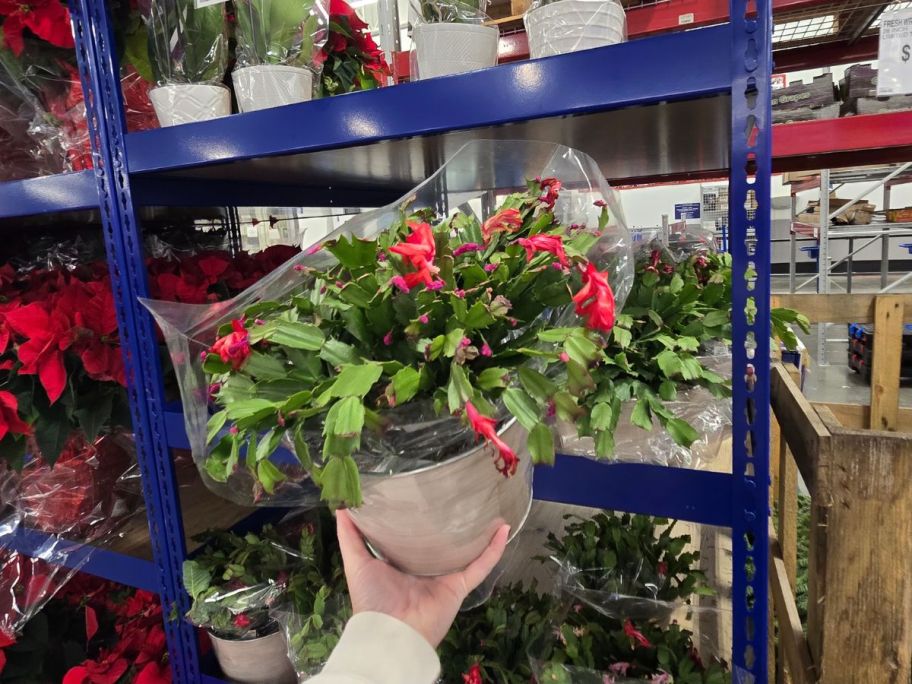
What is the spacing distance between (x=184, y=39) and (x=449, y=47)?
389 mm

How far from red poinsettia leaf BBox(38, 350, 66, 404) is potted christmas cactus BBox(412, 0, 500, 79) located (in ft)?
2.24

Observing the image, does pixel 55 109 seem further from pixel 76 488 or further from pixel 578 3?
pixel 578 3

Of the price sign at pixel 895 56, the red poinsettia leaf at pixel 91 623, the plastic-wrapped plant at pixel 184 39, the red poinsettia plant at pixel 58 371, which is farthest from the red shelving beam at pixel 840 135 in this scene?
the red poinsettia leaf at pixel 91 623

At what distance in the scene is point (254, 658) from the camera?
3.09ft

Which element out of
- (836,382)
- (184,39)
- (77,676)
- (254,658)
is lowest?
(836,382)

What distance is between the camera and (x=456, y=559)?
0.56 metres

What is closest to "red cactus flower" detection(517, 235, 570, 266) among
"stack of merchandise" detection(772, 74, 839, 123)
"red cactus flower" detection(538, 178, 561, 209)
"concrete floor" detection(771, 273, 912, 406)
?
"red cactus flower" detection(538, 178, 561, 209)

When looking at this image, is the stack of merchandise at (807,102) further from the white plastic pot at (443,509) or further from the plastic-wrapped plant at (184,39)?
the white plastic pot at (443,509)

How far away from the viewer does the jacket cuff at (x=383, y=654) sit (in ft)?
1.79

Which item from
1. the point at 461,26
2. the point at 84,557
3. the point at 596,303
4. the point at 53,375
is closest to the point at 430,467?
the point at 596,303

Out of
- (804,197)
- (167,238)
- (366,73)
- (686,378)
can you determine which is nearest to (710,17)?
(366,73)

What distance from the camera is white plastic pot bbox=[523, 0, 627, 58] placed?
635mm

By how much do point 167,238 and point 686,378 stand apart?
1.38 metres

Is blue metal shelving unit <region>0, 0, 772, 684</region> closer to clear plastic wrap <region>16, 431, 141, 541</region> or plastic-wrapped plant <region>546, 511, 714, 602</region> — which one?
clear plastic wrap <region>16, 431, 141, 541</region>
